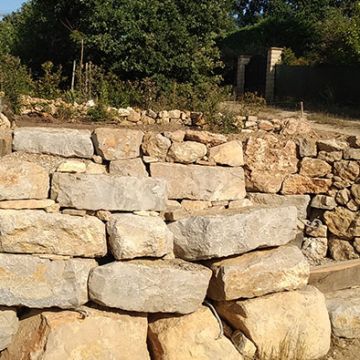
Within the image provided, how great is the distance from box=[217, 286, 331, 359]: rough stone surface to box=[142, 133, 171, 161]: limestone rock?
1.48 m

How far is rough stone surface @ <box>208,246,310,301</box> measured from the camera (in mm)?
4820

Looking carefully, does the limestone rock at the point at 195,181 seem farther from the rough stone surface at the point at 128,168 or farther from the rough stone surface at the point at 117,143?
the rough stone surface at the point at 117,143

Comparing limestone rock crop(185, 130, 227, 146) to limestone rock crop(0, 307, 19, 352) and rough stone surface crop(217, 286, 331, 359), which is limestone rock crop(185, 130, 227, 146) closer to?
rough stone surface crop(217, 286, 331, 359)

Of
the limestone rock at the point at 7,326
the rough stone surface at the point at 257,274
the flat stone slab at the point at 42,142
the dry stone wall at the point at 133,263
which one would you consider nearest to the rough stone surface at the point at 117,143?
the dry stone wall at the point at 133,263

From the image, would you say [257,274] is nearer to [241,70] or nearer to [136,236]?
[136,236]

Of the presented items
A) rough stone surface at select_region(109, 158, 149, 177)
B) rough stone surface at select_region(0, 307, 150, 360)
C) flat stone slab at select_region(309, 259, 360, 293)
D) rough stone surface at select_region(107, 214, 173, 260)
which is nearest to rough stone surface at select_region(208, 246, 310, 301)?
rough stone surface at select_region(107, 214, 173, 260)

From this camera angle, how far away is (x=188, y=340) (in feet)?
15.4

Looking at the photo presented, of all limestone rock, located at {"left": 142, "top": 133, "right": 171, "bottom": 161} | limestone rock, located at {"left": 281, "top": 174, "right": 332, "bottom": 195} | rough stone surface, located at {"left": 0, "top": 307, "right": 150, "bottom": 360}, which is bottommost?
rough stone surface, located at {"left": 0, "top": 307, "right": 150, "bottom": 360}

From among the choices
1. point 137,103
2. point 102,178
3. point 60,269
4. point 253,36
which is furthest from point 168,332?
point 253,36

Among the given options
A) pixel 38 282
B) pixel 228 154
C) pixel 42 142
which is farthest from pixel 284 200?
pixel 38 282

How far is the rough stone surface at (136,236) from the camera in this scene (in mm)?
4562

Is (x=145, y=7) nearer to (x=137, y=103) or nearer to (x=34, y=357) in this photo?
(x=137, y=103)

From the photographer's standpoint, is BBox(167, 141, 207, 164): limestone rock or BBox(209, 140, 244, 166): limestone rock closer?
BBox(167, 141, 207, 164): limestone rock

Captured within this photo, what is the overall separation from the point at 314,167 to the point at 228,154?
1.59 m
